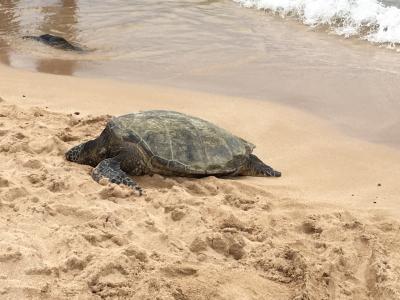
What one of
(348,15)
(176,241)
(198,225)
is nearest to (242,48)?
(348,15)

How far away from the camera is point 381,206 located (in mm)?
3736

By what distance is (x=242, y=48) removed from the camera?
322 inches

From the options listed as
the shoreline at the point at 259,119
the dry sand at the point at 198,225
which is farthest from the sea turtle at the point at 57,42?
the dry sand at the point at 198,225

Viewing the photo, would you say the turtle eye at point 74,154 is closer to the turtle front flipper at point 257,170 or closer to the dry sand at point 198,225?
the dry sand at point 198,225

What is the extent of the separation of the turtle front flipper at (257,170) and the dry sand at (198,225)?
0.11 metres

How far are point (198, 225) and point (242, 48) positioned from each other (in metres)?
5.52

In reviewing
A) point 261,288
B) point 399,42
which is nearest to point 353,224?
point 261,288

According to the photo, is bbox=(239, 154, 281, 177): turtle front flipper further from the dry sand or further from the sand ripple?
the sand ripple

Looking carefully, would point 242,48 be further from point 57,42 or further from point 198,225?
point 198,225

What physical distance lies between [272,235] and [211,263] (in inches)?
22.8

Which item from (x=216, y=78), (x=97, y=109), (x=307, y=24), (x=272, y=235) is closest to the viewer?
(x=272, y=235)

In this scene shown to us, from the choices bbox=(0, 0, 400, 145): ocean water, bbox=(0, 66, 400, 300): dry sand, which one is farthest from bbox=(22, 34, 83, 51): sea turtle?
bbox=(0, 66, 400, 300): dry sand

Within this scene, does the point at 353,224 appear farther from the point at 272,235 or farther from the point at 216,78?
the point at 216,78

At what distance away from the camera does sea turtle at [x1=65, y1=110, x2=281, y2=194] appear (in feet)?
13.0
